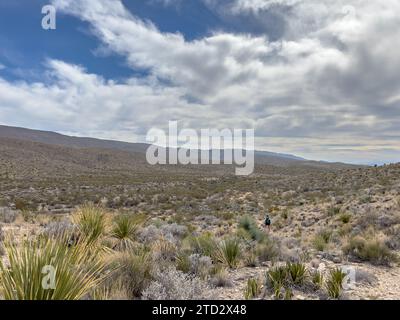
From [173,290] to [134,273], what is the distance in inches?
32.4

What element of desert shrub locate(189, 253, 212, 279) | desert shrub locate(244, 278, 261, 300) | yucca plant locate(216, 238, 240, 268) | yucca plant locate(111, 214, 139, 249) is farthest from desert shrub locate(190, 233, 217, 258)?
desert shrub locate(244, 278, 261, 300)

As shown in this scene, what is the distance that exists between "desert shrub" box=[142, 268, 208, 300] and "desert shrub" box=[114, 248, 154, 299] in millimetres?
213

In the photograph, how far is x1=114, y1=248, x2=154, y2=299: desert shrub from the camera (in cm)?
444

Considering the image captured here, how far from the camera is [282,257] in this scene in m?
6.84

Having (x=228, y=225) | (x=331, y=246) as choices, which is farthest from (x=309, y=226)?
(x=331, y=246)

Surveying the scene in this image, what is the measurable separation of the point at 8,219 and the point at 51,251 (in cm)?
943

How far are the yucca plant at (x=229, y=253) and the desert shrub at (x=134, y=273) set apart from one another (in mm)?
1822

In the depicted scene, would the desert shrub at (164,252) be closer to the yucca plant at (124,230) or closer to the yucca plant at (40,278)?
the yucca plant at (124,230)

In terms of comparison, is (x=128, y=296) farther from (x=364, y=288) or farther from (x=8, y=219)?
(x=8, y=219)

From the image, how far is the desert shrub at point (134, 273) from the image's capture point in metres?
4.44

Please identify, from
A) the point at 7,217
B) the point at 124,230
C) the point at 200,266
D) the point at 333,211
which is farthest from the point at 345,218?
the point at 7,217

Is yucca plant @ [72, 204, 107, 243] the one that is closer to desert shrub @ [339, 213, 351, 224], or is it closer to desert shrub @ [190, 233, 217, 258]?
desert shrub @ [190, 233, 217, 258]

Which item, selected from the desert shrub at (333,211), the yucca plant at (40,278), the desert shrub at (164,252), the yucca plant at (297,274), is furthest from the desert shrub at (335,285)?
the desert shrub at (333,211)
